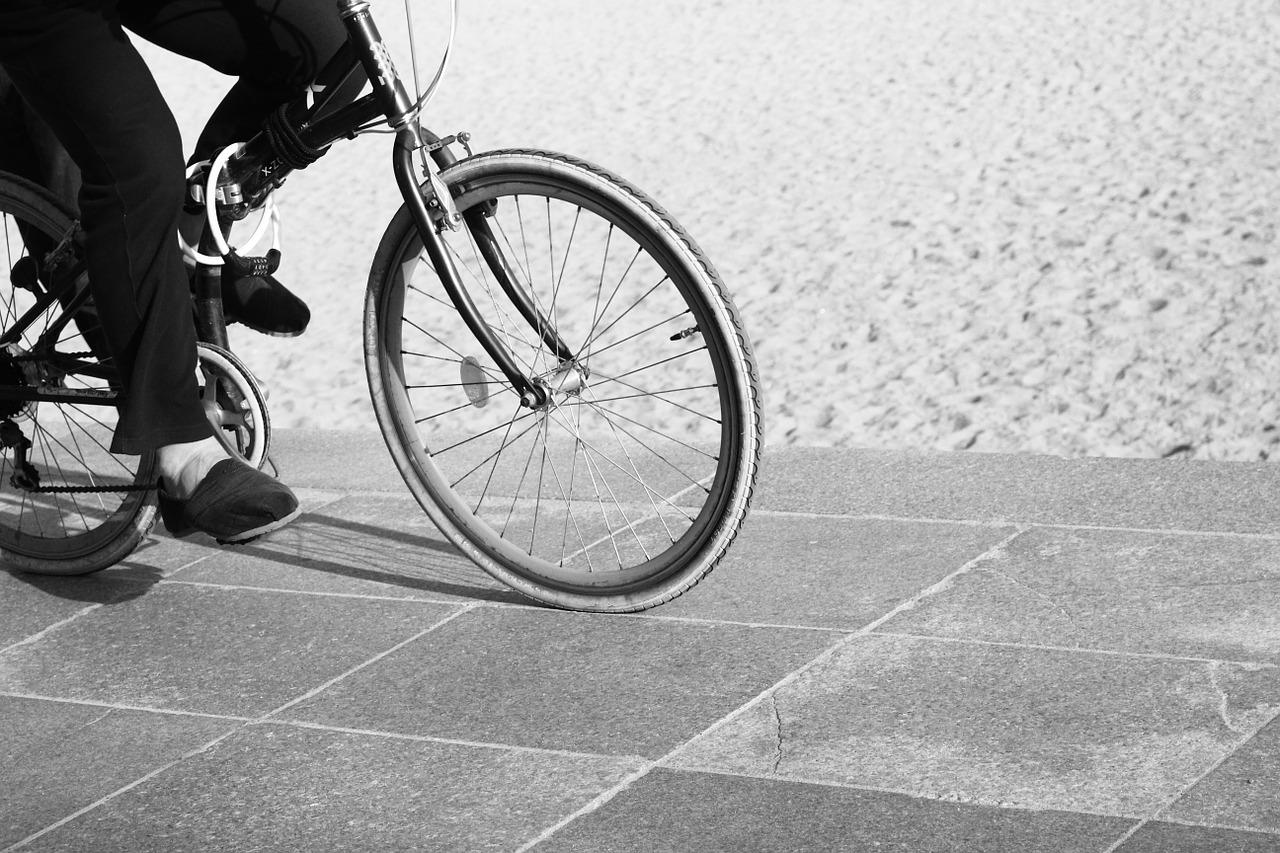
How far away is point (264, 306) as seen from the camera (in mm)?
3699

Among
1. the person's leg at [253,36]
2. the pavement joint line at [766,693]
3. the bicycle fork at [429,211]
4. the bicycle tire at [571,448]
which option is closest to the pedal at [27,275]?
the person's leg at [253,36]

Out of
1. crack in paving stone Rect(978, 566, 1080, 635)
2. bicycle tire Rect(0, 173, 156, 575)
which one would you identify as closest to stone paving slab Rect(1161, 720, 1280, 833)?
crack in paving stone Rect(978, 566, 1080, 635)

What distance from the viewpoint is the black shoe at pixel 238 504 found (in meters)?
3.23

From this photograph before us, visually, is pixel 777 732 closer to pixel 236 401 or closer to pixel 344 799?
pixel 344 799

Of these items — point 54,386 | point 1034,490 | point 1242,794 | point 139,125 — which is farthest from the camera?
point 1034,490

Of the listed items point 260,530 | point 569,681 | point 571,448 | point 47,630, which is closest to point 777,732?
point 569,681

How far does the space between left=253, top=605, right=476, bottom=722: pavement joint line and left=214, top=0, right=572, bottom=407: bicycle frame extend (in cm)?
53

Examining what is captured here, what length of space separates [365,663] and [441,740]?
441mm

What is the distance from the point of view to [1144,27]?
12797 mm

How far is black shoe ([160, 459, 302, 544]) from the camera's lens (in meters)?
3.23

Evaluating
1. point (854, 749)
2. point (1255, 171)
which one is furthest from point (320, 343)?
point (854, 749)

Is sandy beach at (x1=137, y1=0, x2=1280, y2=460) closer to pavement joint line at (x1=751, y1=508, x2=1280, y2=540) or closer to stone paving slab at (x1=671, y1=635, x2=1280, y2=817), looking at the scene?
pavement joint line at (x1=751, y1=508, x2=1280, y2=540)

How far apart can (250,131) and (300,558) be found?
1.05m

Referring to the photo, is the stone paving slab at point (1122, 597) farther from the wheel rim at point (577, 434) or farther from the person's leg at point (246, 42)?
the person's leg at point (246, 42)
